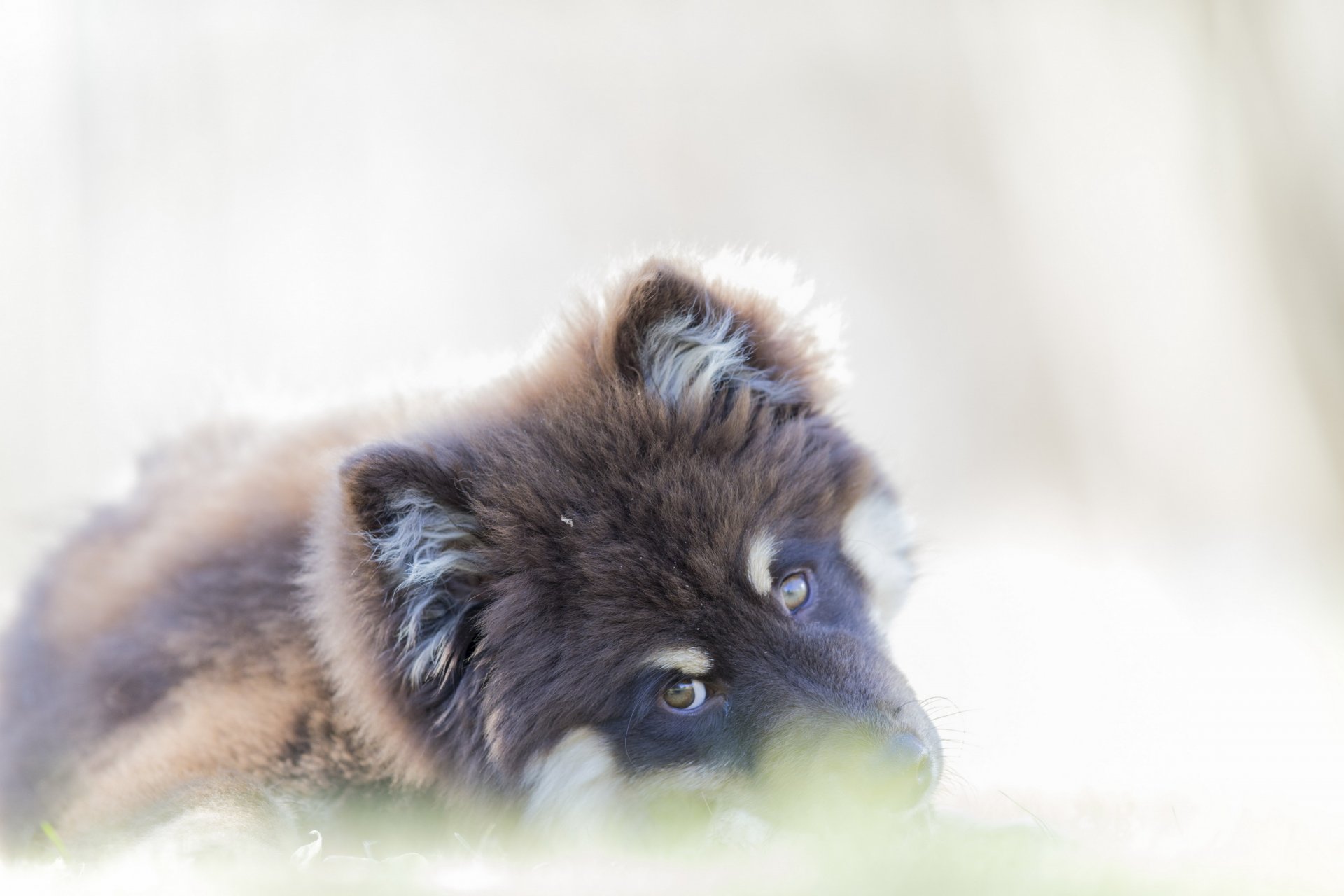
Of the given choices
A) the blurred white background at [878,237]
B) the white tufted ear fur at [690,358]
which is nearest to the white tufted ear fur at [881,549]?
the white tufted ear fur at [690,358]

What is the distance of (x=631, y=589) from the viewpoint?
3.00m

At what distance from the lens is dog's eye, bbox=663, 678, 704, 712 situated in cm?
305

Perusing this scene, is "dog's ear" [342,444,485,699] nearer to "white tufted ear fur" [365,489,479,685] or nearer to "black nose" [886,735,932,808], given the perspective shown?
"white tufted ear fur" [365,489,479,685]

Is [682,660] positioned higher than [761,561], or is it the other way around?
[761,561]

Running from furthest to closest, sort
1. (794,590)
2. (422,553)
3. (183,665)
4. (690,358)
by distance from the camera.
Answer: (183,665) < (690,358) < (794,590) < (422,553)

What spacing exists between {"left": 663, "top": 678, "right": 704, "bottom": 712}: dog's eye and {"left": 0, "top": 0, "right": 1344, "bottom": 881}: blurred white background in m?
1.82

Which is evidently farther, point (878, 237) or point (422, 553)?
point (878, 237)

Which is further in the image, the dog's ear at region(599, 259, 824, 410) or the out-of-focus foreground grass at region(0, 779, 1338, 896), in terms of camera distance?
the dog's ear at region(599, 259, 824, 410)

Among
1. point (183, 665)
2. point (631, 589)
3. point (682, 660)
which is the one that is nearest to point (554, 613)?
point (631, 589)

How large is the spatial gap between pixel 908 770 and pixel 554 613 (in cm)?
100

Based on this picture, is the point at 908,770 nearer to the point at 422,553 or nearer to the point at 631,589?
the point at 631,589

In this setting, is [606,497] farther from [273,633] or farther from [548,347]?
[273,633]

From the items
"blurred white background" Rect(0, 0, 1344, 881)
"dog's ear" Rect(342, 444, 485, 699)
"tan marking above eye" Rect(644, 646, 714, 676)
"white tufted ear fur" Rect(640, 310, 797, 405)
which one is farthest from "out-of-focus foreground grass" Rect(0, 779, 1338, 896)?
"blurred white background" Rect(0, 0, 1344, 881)

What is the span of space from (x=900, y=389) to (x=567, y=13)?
4335 mm
